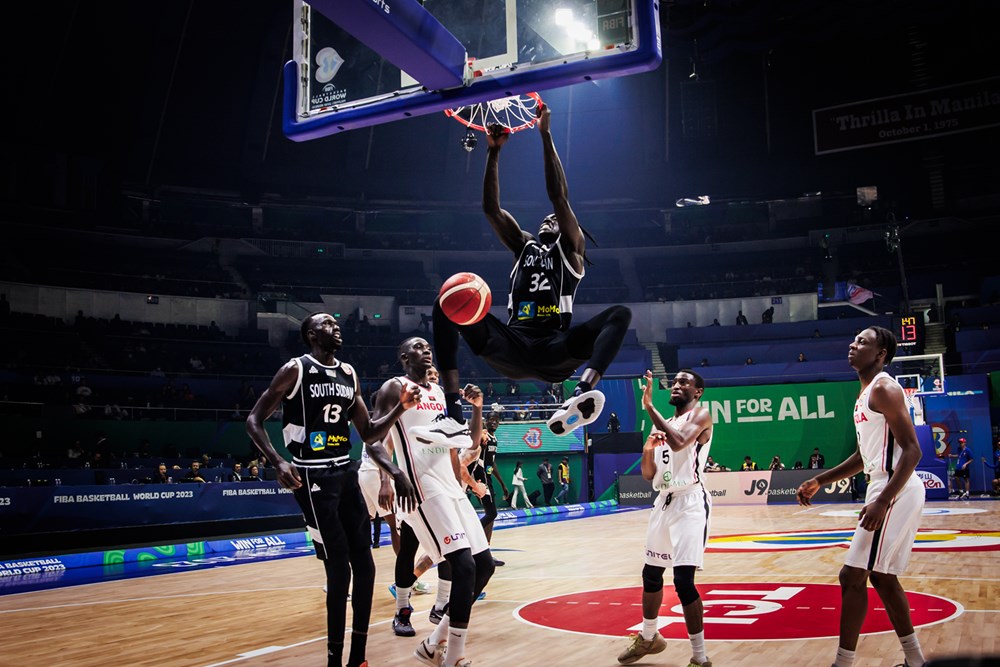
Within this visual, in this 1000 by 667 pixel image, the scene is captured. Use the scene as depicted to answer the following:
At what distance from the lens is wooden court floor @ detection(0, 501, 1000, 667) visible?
21.8 feet

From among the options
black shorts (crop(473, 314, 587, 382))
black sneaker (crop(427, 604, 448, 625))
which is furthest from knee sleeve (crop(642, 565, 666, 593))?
black shorts (crop(473, 314, 587, 382))

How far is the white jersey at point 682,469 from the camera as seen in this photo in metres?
6.82

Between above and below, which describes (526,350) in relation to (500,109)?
below

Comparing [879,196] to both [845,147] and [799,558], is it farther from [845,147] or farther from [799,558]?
[799,558]

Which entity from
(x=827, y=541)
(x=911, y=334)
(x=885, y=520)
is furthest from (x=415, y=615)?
(x=911, y=334)

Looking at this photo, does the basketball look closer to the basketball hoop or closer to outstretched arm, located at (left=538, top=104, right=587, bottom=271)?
outstretched arm, located at (left=538, top=104, right=587, bottom=271)

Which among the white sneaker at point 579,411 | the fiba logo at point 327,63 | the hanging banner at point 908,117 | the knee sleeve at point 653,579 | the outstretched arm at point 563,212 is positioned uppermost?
the hanging banner at point 908,117

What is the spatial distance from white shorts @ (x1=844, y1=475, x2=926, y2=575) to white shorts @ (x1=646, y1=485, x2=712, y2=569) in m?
1.32

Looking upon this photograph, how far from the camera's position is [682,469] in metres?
6.84

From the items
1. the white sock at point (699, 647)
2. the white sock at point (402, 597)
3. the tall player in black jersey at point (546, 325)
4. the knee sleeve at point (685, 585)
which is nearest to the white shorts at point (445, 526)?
the white sock at point (402, 597)

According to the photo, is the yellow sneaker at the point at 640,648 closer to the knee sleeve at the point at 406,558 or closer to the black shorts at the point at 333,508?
the knee sleeve at the point at 406,558

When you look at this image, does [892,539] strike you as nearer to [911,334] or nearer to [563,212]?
[563,212]

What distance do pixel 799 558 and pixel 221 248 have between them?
92.8 ft

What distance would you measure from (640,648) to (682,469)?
1.45 metres
